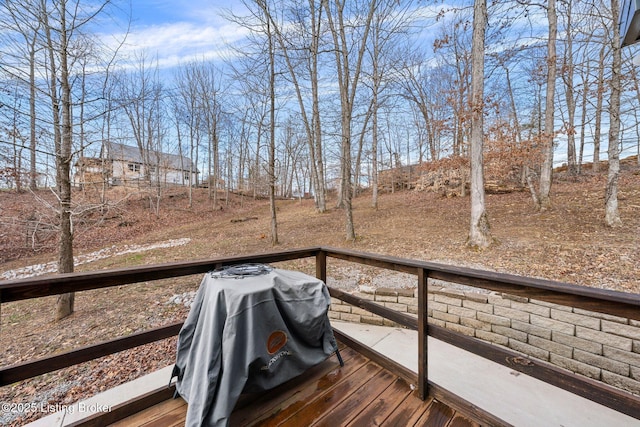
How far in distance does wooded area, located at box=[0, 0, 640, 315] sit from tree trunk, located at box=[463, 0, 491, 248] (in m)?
0.03

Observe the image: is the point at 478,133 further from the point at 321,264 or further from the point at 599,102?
the point at 599,102

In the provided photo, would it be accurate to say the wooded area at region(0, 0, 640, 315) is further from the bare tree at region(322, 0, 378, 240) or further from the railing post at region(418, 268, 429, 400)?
the railing post at region(418, 268, 429, 400)

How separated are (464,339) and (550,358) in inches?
82.9

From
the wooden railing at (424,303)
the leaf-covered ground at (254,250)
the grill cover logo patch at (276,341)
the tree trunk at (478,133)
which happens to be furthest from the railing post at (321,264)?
the tree trunk at (478,133)

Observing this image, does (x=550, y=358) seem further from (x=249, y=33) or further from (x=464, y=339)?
(x=249, y=33)

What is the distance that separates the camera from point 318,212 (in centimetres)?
1252

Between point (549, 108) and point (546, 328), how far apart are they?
7.58 meters

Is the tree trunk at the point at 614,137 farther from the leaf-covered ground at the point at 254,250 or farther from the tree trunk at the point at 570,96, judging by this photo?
the tree trunk at the point at 570,96

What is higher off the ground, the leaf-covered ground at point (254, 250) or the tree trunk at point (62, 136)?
the tree trunk at point (62, 136)

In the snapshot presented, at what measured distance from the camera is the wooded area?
3926 millimetres

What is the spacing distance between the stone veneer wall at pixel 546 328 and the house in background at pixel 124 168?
532 cm

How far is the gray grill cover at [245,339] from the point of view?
1262 millimetres

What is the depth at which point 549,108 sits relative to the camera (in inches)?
294

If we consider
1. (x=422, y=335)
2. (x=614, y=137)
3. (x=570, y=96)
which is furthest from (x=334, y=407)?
(x=570, y=96)
